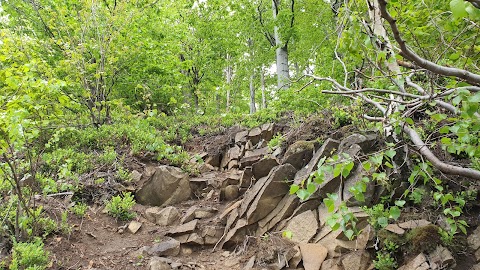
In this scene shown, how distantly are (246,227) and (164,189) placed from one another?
226cm

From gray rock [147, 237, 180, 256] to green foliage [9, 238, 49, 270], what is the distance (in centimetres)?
146

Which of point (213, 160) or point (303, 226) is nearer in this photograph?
point (303, 226)

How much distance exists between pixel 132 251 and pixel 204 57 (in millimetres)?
9902

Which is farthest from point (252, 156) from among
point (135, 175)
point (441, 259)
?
point (441, 259)

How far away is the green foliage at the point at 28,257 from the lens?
12.0 ft

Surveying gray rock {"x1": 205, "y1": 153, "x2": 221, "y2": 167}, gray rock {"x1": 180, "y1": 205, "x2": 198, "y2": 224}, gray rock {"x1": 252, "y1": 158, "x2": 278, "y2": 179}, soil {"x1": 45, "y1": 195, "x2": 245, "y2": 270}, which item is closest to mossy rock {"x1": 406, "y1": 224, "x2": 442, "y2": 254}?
soil {"x1": 45, "y1": 195, "x2": 245, "y2": 270}

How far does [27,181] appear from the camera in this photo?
551cm

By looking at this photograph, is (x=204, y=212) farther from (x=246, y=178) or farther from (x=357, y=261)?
(x=357, y=261)

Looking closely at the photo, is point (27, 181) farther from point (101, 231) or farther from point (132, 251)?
point (132, 251)

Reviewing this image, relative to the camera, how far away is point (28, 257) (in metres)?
3.75

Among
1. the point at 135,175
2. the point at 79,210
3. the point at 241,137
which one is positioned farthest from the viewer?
the point at 241,137

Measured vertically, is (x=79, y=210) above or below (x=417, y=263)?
above

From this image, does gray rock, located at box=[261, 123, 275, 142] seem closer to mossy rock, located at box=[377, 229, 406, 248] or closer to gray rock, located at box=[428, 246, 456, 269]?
mossy rock, located at box=[377, 229, 406, 248]

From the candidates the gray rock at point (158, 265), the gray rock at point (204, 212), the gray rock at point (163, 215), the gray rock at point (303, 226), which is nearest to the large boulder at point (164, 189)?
the gray rock at point (163, 215)
